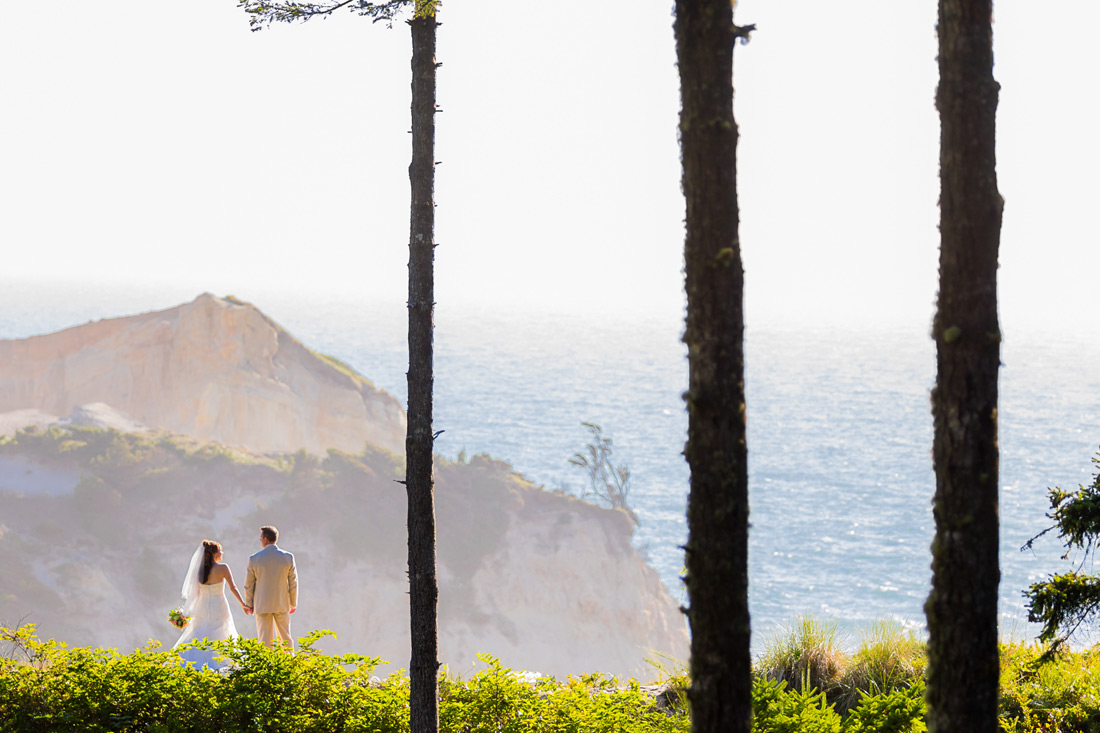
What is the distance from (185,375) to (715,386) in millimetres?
44503

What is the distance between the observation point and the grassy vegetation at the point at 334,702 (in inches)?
256

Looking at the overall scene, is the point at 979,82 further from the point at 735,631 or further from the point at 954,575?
the point at 735,631

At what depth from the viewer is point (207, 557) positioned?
945 centimetres

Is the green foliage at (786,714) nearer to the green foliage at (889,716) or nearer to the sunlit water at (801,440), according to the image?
the green foliage at (889,716)

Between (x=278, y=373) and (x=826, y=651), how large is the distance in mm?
40321

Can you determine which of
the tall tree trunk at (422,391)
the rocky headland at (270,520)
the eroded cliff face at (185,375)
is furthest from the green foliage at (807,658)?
the eroded cliff face at (185,375)

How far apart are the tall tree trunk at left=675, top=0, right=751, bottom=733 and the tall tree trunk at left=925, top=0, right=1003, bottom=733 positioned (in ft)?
2.76

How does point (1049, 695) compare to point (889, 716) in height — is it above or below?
Answer: below

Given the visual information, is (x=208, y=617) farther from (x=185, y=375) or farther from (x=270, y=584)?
(x=185, y=375)

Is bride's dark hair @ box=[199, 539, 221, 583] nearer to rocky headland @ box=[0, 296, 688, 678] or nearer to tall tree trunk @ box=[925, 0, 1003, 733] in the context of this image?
tall tree trunk @ box=[925, 0, 1003, 733]

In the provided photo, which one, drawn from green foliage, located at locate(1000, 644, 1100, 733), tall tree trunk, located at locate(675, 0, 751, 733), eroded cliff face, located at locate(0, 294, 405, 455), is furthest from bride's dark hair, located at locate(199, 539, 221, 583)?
eroded cliff face, located at locate(0, 294, 405, 455)

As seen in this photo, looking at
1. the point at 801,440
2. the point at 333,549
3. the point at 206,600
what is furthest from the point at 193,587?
the point at 801,440

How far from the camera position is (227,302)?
4581 centimetres

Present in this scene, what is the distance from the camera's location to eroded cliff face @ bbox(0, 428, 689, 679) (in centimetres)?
3353
